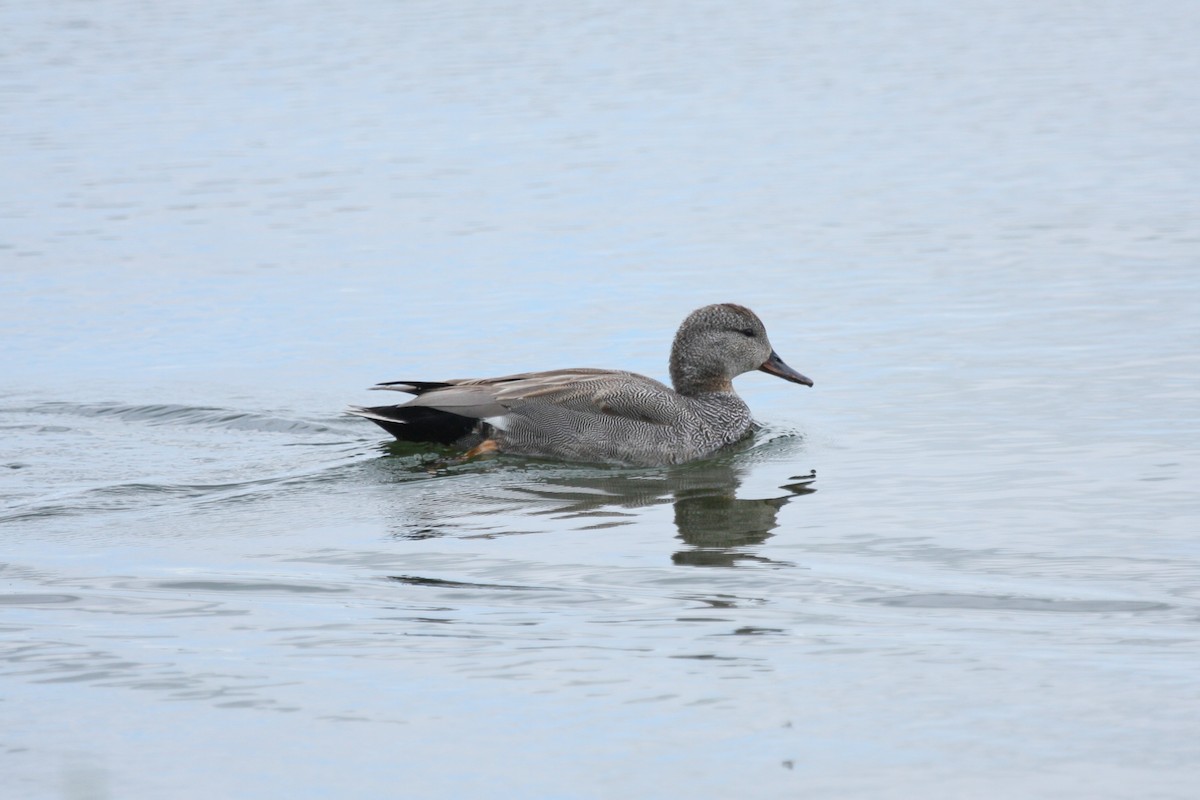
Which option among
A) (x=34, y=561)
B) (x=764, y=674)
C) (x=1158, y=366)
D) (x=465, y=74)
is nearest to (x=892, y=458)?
(x=1158, y=366)

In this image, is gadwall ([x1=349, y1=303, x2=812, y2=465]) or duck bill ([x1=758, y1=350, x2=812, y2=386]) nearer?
gadwall ([x1=349, y1=303, x2=812, y2=465])

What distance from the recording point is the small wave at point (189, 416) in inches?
459

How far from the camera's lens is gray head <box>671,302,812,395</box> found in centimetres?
1155

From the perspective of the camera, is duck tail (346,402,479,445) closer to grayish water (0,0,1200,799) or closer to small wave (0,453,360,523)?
grayish water (0,0,1200,799)

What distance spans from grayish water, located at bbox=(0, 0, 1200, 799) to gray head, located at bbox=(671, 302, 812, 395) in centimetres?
46

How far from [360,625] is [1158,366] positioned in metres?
7.08

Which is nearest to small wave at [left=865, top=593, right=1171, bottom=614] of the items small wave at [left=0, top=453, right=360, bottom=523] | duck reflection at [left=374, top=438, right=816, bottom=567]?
duck reflection at [left=374, top=438, right=816, bottom=567]

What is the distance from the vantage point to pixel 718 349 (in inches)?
457

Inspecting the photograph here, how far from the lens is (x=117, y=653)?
22.1ft

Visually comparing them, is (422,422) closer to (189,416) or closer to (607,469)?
(607,469)

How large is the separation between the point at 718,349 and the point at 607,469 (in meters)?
1.40

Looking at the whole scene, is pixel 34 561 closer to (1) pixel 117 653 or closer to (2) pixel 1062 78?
(1) pixel 117 653

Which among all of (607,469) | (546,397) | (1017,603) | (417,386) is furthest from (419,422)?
(1017,603)

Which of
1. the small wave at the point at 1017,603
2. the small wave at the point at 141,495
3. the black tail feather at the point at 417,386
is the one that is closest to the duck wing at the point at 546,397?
the black tail feather at the point at 417,386
